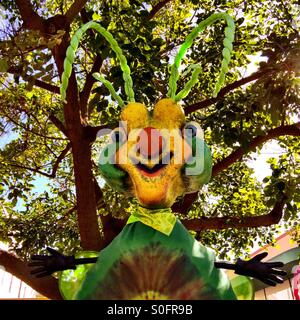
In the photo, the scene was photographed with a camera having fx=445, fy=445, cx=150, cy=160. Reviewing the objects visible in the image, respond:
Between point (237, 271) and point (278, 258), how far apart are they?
10.5 meters

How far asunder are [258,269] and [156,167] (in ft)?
2.31

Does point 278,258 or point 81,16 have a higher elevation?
point 81,16

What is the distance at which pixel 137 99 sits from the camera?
12.1 feet

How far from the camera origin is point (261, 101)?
4.21 metres

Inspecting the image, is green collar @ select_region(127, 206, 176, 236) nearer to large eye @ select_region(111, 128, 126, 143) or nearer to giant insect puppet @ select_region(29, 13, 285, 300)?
giant insect puppet @ select_region(29, 13, 285, 300)

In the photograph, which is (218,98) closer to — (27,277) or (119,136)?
(27,277)

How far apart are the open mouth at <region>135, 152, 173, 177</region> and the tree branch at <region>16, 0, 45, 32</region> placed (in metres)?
2.23

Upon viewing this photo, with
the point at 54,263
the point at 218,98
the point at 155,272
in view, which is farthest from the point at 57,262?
the point at 218,98

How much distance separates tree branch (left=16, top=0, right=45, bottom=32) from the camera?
3.94 m

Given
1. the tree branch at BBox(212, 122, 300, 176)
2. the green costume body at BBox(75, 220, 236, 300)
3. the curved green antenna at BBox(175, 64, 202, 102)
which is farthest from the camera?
the tree branch at BBox(212, 122, 300, 176)

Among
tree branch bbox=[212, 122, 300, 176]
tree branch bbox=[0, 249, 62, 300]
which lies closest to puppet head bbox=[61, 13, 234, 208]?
tree branch bbox=[0, 249, 62, 300]

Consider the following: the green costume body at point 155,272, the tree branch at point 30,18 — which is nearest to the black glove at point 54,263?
the green costume body at point 155,272
